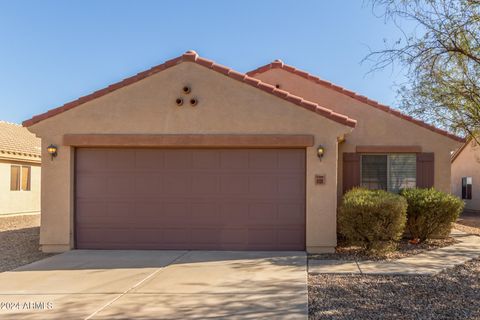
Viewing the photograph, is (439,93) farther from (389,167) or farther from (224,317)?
(224,317)

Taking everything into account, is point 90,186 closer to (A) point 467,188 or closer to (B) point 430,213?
(B) point 430,213

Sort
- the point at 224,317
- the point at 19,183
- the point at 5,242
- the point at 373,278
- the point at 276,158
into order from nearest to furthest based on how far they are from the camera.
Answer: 1. the point at 224,317
2. the point at 373,278
3. the point at 276,158
4. the point at 5,242
5. the point at 19,183

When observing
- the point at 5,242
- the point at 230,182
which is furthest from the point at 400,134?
the point at 5,242

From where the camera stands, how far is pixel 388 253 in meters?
9.16

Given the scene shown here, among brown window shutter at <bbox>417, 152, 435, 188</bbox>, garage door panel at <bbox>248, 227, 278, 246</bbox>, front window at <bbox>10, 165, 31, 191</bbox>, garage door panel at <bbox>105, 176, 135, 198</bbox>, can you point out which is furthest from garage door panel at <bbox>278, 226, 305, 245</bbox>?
front window at <bbox>10, 165, 31, 191</bbox>

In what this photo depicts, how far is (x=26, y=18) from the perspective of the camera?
15258 mm

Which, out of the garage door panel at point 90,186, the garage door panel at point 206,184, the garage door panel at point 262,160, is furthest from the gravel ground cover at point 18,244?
the garage door panel at point 262,160

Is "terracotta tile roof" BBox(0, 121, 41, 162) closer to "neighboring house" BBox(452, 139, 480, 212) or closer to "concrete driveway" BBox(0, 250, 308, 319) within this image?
"concrete driveway" BBox(0, 250, 308, 319)

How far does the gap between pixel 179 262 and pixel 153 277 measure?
49.0 inches

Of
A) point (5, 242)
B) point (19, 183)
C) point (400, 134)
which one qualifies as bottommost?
point (5, 242)

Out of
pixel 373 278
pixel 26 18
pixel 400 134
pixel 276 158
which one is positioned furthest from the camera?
pixel 26 18

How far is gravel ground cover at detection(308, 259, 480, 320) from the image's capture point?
5.44 m

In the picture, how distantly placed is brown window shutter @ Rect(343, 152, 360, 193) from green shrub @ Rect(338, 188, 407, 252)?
303cm

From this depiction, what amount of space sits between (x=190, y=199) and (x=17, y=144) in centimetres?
1389
